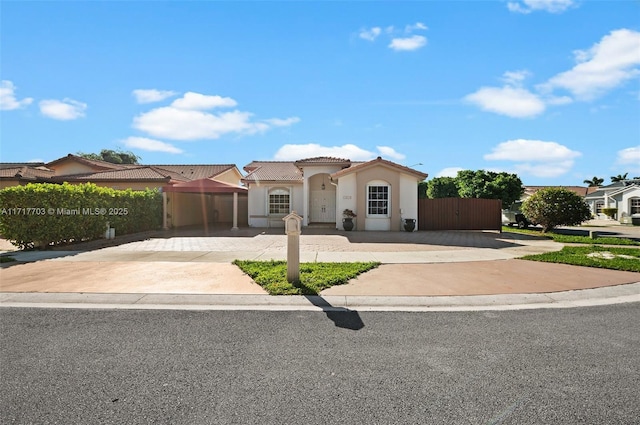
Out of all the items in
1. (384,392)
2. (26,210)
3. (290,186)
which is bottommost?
(384,392)

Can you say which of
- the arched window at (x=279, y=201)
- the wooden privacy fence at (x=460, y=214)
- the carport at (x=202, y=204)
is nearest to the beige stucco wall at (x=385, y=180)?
the wooden privacy fence at (x=460, y=214)

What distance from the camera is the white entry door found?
80.9 ft

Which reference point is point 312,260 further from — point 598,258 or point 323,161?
point 323,161

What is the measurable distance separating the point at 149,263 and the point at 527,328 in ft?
29.0

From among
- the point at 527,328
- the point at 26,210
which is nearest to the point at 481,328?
the point at 527,328

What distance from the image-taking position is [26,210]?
12.1 m

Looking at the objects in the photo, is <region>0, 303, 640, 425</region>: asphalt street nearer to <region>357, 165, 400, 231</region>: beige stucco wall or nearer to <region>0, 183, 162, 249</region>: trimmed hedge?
<region>0, 183, 162, 249</region>: trimmed hedge

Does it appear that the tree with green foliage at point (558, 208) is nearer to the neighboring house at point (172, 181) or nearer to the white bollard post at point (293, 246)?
Answer: the neighboring house at point (172, 181)

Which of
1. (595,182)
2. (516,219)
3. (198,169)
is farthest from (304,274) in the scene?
(595,182)

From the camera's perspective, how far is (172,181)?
23.3m

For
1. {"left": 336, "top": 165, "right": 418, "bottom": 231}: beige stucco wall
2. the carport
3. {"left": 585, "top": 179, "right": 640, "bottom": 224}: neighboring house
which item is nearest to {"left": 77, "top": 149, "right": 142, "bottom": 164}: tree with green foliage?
the carport

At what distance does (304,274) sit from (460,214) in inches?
662

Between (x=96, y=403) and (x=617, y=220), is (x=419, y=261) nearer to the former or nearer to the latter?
(x=96, y=403)

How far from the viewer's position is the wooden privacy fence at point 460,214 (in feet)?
71.6
